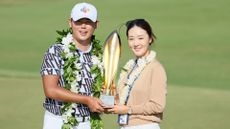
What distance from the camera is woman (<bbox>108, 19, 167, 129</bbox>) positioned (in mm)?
5477

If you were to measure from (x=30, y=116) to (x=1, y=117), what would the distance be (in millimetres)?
398

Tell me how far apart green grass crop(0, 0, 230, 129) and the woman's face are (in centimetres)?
267

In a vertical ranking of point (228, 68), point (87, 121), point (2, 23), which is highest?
point (2, 23)

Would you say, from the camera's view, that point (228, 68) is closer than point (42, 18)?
Yes

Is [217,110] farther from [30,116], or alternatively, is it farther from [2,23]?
[2,23]

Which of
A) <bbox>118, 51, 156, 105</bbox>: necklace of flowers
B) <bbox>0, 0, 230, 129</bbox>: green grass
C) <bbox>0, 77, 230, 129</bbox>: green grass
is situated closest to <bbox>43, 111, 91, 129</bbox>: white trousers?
<bbox>118, 51, 156, 105</bbox>: necklace of flowers

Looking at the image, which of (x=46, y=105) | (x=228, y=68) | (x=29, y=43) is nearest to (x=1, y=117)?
Answer: (x=46, y=105)

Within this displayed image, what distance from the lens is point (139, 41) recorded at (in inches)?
220

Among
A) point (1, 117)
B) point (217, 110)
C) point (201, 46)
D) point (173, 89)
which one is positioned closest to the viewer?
point (1, 117)

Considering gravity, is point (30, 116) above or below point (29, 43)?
below

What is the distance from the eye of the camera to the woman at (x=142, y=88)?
548cm

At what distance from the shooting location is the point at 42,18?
21812mm

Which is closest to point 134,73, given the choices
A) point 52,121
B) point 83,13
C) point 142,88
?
point 142,88

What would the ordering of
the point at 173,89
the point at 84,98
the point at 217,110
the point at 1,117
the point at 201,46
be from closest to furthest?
the point at 84,98
the point at 1,117
the point at 217,110
the point at 173,89
the point at 201,46
